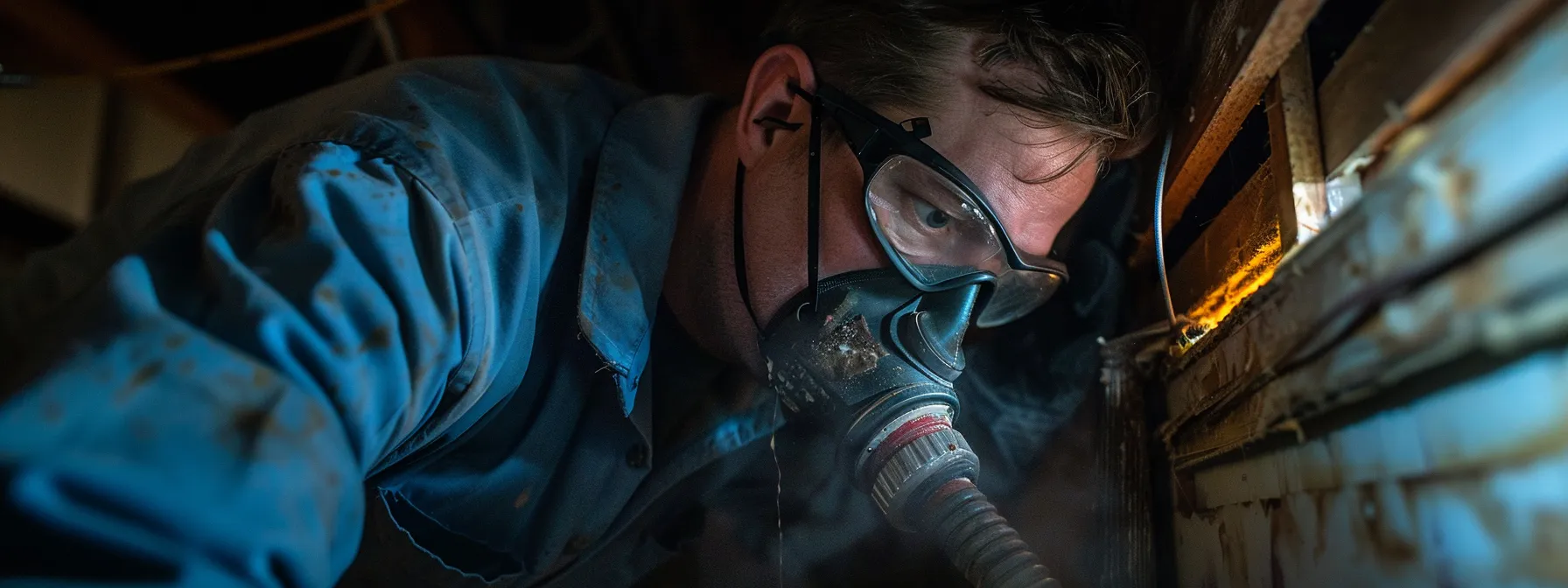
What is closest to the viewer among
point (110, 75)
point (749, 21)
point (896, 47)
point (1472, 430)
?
point (1472, 430)

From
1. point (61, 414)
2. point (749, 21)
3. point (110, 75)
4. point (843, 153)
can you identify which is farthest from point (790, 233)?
point (110, 75)

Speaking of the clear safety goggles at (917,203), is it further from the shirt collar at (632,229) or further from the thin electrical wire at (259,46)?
the thin electrical wire at (259,46)

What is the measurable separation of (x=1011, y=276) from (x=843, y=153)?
318 mm

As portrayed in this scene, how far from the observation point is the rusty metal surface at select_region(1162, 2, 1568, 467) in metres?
0.38

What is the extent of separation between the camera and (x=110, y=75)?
7.11 ft

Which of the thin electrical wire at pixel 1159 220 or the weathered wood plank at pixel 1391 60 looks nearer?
the weathered wood plank at pixel 1391 60

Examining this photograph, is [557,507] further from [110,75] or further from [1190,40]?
[110,75]

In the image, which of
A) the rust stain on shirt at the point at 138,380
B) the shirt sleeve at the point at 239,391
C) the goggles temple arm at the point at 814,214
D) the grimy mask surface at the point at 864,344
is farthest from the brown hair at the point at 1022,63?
the rust stain on shirt at the point at 138,380

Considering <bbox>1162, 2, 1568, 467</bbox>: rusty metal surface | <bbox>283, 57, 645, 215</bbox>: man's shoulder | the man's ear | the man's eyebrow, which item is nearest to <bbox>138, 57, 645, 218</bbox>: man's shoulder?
<bbox>283, 57, 645, 215</bbox>: man's shoulder

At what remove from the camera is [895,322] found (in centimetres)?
110

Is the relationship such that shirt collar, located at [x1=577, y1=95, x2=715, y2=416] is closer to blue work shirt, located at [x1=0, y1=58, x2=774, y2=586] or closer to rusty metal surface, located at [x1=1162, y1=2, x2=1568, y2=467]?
blue work shirt, located at [x1=0, y1=58, x2=774, y2=586]

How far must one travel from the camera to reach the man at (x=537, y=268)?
1.97 feet

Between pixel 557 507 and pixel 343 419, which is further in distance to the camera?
pixel 557 507

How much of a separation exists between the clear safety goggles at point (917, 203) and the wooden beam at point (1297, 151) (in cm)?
36
